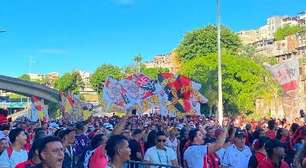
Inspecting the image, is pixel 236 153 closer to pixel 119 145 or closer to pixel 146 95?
pixel 119 145

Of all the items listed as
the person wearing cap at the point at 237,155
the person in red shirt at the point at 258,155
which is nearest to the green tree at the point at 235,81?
the person wearing cap at the point at 237,155

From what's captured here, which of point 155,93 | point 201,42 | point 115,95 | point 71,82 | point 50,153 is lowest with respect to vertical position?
point 50,153

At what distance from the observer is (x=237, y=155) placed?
927cm

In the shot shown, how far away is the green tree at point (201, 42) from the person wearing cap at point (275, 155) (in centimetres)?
6368

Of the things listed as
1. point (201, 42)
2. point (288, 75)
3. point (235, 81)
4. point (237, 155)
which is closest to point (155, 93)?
point (288, 75)

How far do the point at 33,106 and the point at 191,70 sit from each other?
1348 inches

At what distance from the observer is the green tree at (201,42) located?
233 ft

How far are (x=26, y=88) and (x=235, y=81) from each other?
91.2ft

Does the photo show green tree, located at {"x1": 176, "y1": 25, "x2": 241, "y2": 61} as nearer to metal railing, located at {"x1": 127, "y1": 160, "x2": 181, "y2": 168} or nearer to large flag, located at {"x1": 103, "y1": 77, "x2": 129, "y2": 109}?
large flag, located at {"x1": 103, "y1": 77, "x2": 129, "y2": 109}

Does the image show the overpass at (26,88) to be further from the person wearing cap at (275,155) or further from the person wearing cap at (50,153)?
the person wearing cap at (50,153)

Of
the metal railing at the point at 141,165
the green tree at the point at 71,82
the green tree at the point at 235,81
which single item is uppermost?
the green tree at the point at 71,82

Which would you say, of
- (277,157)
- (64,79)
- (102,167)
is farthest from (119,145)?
(64,79)

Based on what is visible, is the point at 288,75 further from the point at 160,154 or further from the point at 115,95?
the point at 160,154

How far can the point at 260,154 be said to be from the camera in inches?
306
